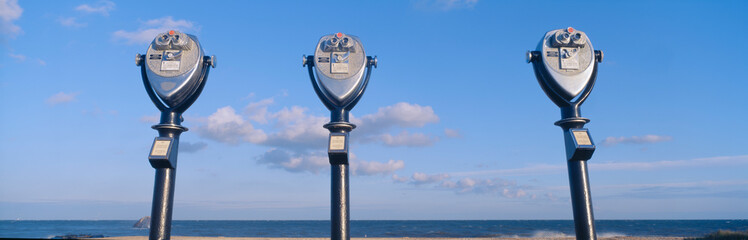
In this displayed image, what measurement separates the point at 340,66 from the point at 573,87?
3.81 meters

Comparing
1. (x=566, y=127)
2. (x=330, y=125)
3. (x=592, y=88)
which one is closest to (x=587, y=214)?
(x=566, y=127)

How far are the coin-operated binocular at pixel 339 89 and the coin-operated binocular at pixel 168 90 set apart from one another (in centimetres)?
192

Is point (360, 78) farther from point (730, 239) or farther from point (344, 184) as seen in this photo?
point (730, 239)

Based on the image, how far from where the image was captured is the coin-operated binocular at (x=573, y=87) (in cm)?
716

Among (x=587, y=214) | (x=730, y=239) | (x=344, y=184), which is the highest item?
(x=344, y=184)

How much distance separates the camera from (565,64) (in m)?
7.72

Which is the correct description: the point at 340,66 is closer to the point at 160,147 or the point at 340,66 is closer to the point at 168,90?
the point at 168,90

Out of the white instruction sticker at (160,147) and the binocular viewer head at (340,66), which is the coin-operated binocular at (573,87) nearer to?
the binocular viewer head at (340,66)

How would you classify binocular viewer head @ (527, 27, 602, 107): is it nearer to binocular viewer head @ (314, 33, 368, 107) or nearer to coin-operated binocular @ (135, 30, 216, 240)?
binocular viewer head @ (314, 33, 368, 107)

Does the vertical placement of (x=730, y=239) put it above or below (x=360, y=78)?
below

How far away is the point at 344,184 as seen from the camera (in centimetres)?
762

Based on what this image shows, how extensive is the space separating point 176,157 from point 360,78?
330 cm

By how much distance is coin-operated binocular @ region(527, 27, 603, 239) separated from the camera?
7164 mm

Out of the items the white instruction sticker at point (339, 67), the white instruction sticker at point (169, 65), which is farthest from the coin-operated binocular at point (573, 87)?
the white instruction sticker at point (169, 65)
